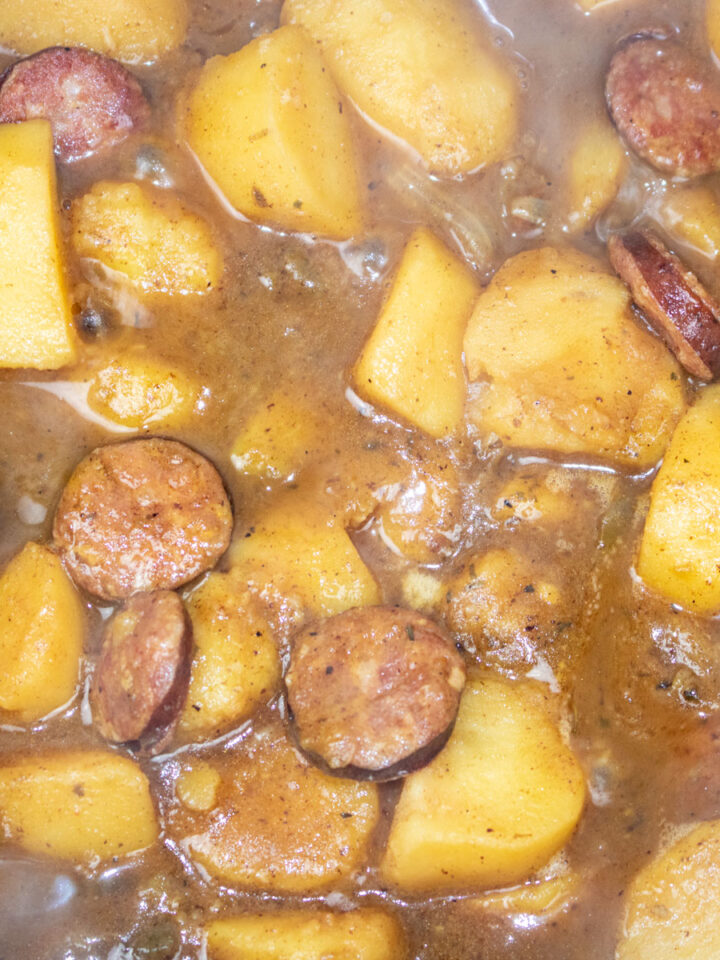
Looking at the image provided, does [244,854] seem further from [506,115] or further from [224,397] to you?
[506,115]

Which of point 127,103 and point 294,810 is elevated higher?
point 127,103

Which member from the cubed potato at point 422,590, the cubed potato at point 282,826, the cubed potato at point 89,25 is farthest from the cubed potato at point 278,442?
the cubed potato at point 89,25

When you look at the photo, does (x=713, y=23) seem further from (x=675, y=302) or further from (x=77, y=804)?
(x=77, y=804)

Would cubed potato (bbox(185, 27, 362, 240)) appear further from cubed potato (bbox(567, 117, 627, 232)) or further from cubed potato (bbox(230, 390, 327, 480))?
cubed potato (bbox(567, 117, 627, 232))

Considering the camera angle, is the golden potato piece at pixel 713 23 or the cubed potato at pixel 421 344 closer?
the cubed potato at pixel 421 344

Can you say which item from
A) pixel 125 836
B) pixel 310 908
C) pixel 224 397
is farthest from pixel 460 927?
pixel 224 397

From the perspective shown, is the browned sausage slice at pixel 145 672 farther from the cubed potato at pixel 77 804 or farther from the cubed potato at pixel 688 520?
the cubed potato at pixel 688 520

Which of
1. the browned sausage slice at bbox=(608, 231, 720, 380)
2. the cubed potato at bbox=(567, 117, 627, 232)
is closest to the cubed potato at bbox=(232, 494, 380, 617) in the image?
the browned sausage slice at bbox=(608, 231, 720, 380)
